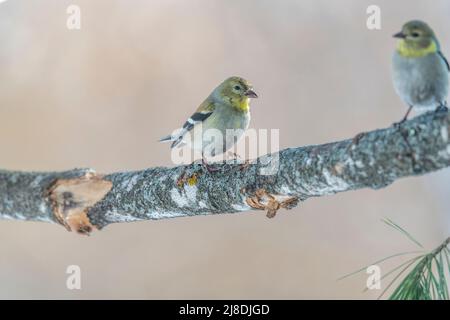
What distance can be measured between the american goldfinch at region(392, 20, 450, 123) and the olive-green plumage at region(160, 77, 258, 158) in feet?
4.36

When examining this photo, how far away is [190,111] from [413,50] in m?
3.72

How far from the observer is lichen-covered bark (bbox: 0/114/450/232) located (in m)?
1.83

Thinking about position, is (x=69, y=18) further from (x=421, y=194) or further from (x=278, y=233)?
(x=421, y=194)

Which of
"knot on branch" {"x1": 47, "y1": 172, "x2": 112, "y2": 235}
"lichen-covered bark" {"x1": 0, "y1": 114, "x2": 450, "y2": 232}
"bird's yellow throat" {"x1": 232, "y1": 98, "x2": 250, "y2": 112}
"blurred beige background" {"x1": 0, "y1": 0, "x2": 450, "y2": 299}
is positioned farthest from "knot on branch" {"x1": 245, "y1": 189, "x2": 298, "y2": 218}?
"blurred beige background" {"x1": 0, "y1": 0, "x2": 450, "y2": 299}

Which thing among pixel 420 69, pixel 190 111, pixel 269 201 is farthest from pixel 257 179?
pixel 190 111

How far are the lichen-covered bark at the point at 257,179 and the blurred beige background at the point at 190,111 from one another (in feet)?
8.16

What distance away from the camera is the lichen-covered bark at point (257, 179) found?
72.0 inches

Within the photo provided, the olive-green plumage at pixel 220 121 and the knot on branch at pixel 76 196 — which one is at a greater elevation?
the olive-green plumage at pixel 220 121

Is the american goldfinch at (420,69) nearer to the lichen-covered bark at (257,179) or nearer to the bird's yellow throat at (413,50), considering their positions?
the bird's yellow throat at (413,50)

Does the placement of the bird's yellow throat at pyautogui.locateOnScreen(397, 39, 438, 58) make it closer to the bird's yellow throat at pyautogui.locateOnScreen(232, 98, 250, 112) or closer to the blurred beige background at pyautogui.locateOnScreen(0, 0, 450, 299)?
the bird's yellow throat at pyautogui.locateOnScreen(232, 98, 250, 112)

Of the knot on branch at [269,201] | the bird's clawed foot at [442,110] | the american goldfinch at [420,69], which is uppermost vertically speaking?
the american goldfinch at [420,69]

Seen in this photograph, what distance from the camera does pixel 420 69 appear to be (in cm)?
214

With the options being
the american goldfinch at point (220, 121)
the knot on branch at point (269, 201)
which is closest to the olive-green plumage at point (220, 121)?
the american goldfinch at point (220, 121)

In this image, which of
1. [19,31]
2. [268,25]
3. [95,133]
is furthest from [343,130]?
[19,31]
